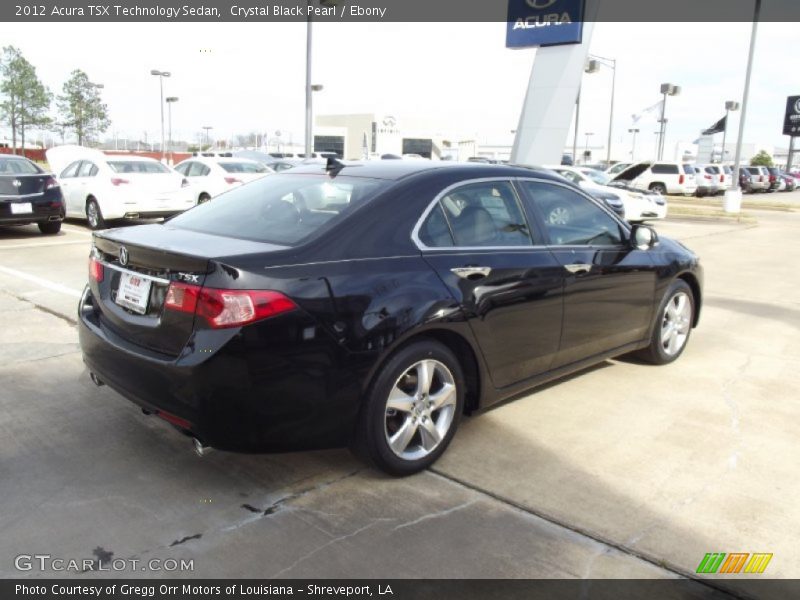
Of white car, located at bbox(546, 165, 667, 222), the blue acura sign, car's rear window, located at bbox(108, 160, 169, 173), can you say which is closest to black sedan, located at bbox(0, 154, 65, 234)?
car's rear window, located at bbox(108, 160, 169, 173)

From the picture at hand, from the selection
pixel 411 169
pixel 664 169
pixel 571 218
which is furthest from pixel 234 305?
pixel 664 169

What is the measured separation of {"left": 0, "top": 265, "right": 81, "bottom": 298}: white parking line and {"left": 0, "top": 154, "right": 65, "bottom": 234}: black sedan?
103 inches

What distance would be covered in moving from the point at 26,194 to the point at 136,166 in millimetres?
2530

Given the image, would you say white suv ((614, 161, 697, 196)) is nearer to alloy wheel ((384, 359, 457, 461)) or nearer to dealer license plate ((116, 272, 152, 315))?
alloy wheel ((384, 359, 457, 461))

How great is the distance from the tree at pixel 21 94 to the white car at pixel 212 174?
109 feet

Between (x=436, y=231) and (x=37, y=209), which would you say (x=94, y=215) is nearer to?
(x=37, y=209)

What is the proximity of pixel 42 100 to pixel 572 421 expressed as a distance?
5005 cm

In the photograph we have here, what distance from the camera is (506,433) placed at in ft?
13.3

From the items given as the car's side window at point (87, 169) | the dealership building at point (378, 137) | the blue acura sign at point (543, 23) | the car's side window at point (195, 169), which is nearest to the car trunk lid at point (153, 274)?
the car's side window at point (87, 169)

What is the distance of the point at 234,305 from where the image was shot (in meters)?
2.89

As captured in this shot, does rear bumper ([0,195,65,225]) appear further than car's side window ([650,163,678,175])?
No

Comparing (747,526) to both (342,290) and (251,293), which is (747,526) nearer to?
(342,290)

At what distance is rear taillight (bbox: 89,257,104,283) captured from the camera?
3.64 m

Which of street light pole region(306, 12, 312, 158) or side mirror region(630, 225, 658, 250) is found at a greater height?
street light pole region(306, 12, 312, 158)
